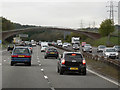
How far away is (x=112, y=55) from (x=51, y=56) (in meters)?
8.01

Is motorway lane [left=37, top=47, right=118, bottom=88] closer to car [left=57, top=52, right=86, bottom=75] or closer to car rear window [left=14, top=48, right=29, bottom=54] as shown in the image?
car [left=57, top=52, right=86, bottom=75]

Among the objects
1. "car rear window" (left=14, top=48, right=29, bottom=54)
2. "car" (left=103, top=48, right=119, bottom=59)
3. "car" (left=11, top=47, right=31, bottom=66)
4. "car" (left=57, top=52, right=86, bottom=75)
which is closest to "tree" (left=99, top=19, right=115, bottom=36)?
"car" (left=103, top=48, right=119, bottom=59)

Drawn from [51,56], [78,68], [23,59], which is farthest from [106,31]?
[78,68]

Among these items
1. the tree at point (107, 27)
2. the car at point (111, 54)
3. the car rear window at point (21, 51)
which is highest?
the tree at point (107, 27)

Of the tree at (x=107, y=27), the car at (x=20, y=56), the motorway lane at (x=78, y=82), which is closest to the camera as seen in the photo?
the motorway lane at (x=78, y=82)

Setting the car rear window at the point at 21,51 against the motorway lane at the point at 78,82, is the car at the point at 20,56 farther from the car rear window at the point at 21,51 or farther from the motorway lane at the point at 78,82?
the motorway lane at the point at 78,82

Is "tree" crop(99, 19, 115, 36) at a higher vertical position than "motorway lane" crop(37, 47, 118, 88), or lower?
higher

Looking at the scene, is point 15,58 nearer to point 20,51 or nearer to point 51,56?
point 20,51

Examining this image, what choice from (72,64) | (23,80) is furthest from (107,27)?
(23,80)

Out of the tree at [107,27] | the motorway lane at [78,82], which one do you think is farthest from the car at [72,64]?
the tree at [107,27]

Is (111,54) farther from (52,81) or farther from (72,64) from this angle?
(52,81)

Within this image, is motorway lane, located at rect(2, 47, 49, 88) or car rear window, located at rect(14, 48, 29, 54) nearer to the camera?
motorway lane, located at rect(2, 47, 49, 88)

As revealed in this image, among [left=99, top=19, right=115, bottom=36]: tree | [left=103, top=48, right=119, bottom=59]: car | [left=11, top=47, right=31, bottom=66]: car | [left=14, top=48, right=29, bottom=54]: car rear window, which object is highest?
[left=99, top=19, right=115, bottom=36]: tree

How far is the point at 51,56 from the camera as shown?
174ft
